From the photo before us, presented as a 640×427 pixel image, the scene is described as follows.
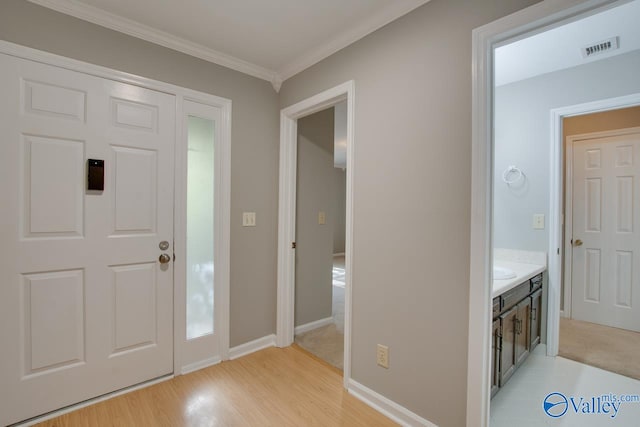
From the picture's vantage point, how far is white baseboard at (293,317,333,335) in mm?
3089

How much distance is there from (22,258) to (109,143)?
840 millimetres

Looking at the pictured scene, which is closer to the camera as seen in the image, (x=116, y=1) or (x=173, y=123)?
(x=116, y=1)

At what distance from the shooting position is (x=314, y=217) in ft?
10.3

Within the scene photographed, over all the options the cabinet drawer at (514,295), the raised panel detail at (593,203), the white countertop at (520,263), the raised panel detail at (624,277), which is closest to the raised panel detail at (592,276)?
the raised panel detail at (624,277)

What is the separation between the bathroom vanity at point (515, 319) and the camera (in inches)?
74.0

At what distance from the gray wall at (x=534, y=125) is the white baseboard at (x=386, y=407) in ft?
6.65

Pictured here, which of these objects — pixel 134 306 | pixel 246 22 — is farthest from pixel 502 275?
pixel 134 306

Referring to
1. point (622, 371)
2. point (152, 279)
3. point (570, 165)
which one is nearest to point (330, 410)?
point (152, 279)

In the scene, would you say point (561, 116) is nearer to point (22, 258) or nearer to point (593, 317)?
point (593, 317)

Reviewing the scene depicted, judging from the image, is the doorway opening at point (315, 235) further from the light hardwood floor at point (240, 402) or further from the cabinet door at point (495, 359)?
the cabinet door at point (495, 359)

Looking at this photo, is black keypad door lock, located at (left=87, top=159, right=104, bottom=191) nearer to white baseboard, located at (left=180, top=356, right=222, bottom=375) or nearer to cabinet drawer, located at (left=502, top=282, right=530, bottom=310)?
white baseboard, located at (left=180, top=356, right=222, bottom=375)

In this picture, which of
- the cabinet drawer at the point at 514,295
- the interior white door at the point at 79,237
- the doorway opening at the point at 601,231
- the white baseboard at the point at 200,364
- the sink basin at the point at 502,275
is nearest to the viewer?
the interior white door at the point at 79,237

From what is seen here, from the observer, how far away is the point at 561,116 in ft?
8.89

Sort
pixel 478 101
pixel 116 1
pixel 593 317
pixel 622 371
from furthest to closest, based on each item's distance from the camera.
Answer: pixel 593 317 < pixel 622 371 < pixel 116 1 < pixel 478 101
